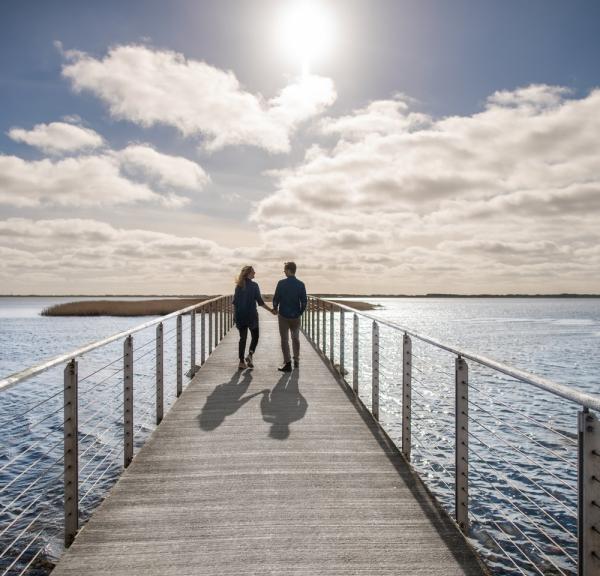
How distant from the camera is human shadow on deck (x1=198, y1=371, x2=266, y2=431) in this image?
5324 mm

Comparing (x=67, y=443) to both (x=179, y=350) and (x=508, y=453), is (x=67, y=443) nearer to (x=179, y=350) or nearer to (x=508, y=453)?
(x=179, y=350)

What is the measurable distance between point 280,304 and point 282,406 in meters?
2.45

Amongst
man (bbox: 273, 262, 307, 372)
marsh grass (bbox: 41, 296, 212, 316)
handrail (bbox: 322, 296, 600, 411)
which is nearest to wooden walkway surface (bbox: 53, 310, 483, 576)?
handrail (bbox: 322, 296, 600, 411)

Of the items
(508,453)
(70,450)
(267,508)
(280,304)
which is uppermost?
(280,304)

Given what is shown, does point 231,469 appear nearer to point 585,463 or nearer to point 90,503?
A: point 585,463

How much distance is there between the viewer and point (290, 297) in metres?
8.09

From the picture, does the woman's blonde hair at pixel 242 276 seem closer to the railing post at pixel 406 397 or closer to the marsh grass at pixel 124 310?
the railing post at pixel 406 397

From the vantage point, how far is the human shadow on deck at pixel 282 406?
507 centimetres

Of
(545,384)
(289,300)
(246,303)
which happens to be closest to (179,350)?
(246,303)

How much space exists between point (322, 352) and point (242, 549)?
26.1ft

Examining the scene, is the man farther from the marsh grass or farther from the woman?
the marsh grass

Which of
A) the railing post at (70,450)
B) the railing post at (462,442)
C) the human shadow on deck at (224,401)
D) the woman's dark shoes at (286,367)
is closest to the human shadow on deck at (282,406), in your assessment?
the human shadow on deck at (224,401)

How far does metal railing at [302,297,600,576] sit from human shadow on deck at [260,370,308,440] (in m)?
0.79

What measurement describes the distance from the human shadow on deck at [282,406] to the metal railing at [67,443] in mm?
1104
